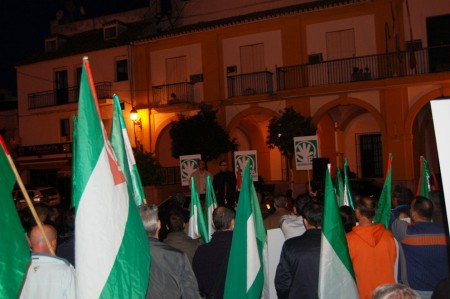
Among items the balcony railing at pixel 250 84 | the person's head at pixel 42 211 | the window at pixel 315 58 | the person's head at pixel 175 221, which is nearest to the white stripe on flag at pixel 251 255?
the person's head at pixel 175 221

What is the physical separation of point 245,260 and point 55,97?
1082 inches

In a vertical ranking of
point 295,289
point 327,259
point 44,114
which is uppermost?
point 44,114

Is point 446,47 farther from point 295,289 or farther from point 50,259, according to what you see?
point 50,259

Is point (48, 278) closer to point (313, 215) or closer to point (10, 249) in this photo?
point (10, 249)

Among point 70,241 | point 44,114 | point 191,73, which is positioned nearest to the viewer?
point 70,241

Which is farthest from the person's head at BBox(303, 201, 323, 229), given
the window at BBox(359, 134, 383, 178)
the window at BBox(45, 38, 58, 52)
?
the window at BBox(45, 38, 58, 52)

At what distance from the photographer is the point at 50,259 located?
3.81m

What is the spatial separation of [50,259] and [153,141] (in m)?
23.3

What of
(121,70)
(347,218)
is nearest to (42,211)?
(347,218)

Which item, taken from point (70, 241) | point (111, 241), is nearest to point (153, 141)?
point (70, 241)

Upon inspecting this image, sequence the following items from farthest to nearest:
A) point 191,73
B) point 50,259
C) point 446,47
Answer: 1. point 191,73
2. point 446,47
3. point 50,259

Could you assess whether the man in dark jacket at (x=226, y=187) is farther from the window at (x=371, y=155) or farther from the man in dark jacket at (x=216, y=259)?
the window at (x=371, y=155)

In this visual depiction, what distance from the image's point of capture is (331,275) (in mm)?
4316

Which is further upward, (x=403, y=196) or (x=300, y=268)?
(x=403, y=196)
